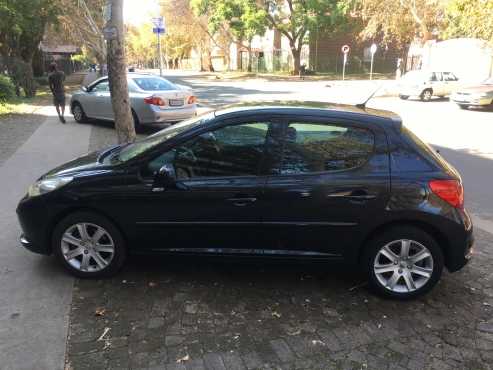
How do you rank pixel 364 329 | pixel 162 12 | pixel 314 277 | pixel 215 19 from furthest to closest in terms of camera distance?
1. pixel 162 12
2. pixel 215 19
3. pixel 314 277
4. pixel 364 329

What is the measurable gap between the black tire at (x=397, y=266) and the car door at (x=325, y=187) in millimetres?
174

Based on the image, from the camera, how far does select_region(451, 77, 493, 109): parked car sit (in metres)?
18.1

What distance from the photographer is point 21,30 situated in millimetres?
21938

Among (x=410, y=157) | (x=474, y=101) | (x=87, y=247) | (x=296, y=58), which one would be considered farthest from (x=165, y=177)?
(x=296, y=58)

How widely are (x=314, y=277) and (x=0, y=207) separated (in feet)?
14.3

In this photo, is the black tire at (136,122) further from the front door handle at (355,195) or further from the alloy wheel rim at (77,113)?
the front door handle at (355,195)

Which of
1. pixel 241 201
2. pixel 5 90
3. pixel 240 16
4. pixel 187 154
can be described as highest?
pixel 240 16

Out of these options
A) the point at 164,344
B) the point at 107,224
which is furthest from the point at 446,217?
the point at 107,224

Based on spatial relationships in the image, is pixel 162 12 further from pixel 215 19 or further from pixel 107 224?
pixel 107 224

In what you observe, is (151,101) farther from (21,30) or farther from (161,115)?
(21,30)

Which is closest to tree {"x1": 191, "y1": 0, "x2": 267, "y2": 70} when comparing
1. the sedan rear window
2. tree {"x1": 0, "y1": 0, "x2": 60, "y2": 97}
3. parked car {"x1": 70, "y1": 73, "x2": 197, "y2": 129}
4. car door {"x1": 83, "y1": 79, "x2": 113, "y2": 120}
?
tree {"x1": 0, "y1": 0, "x2": 60, "y2": 97}

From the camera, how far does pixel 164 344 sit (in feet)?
10.5

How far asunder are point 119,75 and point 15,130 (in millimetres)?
6964

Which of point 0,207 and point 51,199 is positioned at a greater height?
point 51,199
